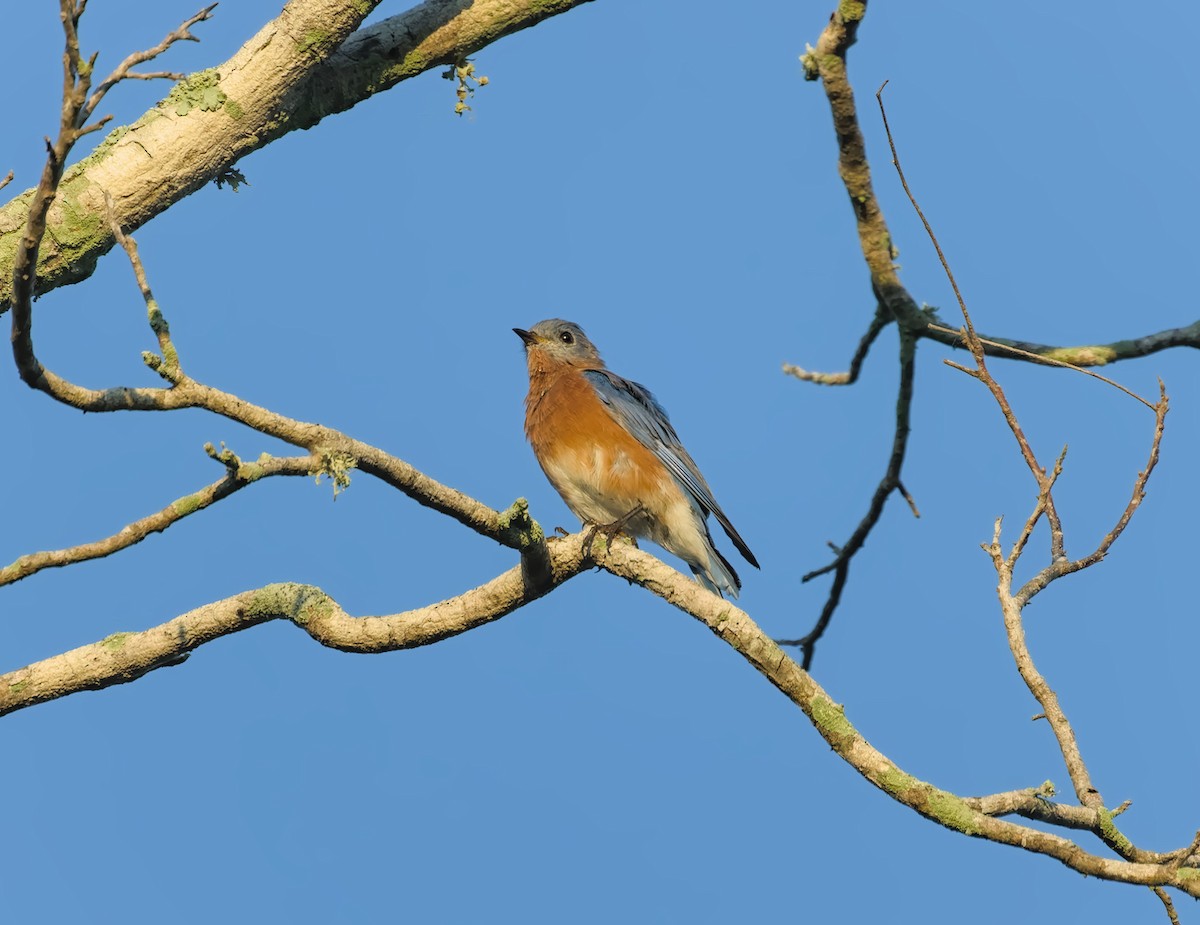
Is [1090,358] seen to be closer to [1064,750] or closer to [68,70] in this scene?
[1064,750]

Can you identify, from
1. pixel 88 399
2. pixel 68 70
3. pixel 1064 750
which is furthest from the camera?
pixel 1064 750

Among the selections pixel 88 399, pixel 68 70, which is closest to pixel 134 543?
pixel 88 399

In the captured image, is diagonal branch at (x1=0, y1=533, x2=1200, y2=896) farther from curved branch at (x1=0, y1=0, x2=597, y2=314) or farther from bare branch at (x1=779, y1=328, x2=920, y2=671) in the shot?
bare branch at (x1=779, y1=328, x2=920, y2=671)

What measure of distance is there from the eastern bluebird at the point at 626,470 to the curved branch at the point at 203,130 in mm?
2461

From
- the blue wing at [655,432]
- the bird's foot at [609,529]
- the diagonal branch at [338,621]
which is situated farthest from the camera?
the blue wing at [655,432]

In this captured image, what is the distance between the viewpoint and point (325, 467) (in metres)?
3.67

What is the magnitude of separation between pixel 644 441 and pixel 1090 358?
8.10 feet

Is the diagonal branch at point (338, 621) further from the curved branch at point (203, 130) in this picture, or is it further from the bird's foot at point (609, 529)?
the curved branch at point (203, 130)

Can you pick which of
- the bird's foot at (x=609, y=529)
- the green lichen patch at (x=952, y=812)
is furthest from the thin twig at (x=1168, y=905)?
the bird's foot at (x=609, y=529)

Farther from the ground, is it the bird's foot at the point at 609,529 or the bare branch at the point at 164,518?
the bird's foot at the point at 609,529

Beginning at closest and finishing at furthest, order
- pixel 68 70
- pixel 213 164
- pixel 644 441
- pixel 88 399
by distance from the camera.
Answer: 1. pixel 68 70
2. pixel 88 399
3. pixel 213 164
4. pixel 644 441

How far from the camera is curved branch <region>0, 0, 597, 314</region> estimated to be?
5.03 metres

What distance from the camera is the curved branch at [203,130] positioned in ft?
16.5

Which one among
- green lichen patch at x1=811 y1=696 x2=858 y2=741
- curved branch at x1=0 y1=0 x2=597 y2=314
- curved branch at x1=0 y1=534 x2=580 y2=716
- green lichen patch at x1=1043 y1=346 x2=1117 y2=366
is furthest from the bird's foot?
green lichen patch at x1=1043 y1=346 x2=1117 y2=366
